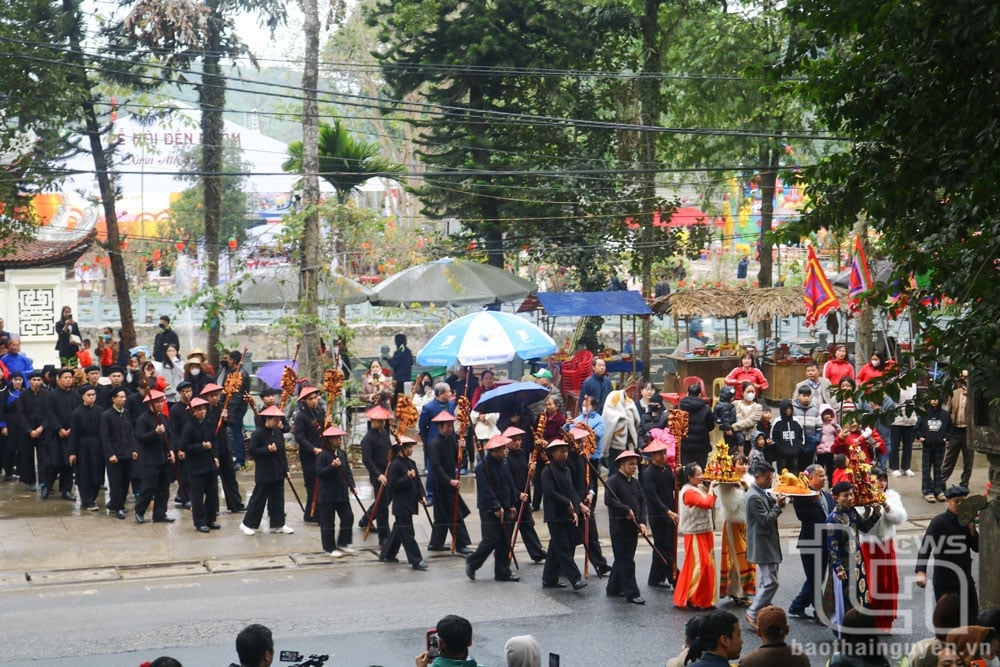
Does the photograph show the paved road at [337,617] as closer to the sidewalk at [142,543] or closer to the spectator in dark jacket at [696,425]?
the sidewalk at [142,543]

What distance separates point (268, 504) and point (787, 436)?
269 inches

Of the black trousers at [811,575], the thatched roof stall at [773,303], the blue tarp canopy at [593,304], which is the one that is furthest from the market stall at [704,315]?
the black trousers at [811,575]

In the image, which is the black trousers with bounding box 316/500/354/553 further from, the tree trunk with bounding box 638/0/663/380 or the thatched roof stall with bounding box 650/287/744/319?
the tree trunk with bounding box 638/0/663/380

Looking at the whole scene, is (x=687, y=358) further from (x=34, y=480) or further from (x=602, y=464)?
(x=34, y=480)

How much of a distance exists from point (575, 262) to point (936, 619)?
61.0 feet

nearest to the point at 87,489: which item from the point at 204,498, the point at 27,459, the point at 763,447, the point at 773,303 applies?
the point at 27,459

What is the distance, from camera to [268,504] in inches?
579

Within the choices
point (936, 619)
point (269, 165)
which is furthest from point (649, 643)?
point (269, 165)

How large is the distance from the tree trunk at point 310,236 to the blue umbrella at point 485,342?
1.73 meters

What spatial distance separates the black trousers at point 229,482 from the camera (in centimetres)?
1545

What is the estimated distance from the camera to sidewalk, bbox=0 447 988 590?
13.2m

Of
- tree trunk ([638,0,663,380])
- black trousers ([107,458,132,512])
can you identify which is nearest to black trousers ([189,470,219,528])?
black trousers ([107,458,132,512])

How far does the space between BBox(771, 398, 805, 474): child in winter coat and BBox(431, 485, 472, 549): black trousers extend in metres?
4.68

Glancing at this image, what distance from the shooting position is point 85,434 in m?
15.9
